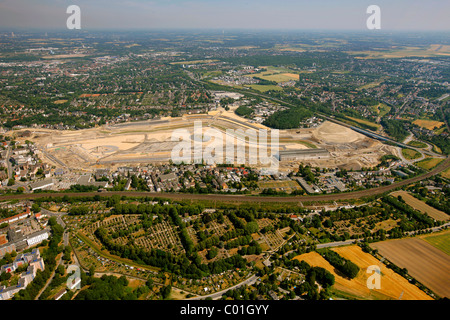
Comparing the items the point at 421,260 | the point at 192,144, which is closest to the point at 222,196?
the point at 192,144

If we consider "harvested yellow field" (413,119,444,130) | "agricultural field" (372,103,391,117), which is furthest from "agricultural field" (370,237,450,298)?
"agricultural field" (372,103,391,117)

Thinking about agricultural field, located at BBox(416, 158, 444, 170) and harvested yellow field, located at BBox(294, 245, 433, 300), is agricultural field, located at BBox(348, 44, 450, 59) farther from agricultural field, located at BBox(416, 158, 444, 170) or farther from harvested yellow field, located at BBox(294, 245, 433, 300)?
harvested yellow field, located at BBox(294, 245, 433, 300)

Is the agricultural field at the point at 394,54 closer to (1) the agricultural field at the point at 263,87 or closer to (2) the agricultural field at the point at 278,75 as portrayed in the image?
(2) the agricultural field at the point at 278,75

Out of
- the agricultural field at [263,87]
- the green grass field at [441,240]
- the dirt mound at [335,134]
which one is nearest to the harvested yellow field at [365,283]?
the green grass field at [441,240]

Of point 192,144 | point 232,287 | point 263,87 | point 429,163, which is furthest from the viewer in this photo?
point 263,87

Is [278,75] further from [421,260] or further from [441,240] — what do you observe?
[421,260]

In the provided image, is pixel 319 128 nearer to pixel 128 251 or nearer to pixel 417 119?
pixel 417 119
